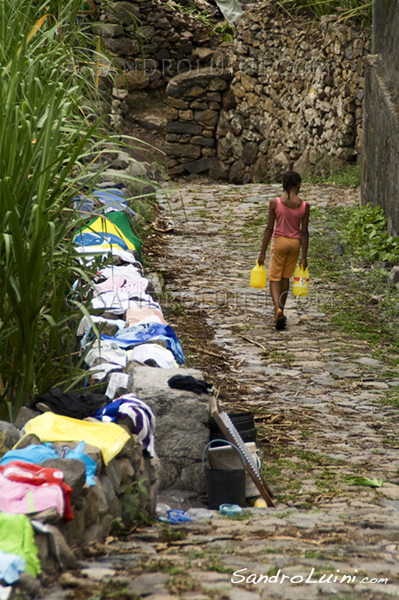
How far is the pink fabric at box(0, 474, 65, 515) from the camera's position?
2.35m

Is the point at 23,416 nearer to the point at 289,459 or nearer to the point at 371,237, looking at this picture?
the point at 289,459

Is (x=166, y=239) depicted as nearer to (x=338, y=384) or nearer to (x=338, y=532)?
(x=338, y=384)

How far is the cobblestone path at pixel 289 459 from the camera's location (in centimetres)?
232

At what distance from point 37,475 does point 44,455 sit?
30cm

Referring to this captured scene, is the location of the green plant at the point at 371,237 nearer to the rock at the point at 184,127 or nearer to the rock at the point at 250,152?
the rock at the point at 250,152

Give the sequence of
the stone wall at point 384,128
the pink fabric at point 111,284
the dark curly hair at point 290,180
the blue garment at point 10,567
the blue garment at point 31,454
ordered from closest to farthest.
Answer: the blue garment at point 10,567
the blue garment at point 31,454
the pink fabric at point 111,284
the dark curly hair at point 290,180
the stone wall at point 384,128

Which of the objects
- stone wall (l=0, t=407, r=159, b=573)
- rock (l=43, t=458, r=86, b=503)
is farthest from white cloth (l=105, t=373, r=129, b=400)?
rock (l=43, t=458, r=86, b=503)

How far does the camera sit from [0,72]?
3689 mm

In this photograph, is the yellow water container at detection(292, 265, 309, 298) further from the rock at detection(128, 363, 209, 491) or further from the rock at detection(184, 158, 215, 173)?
the rock at detection(184, 158, 215, 173)

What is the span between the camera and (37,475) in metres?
2.49

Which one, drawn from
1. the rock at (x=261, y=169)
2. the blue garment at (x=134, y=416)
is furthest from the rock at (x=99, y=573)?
the rock at (x=261, y=169)

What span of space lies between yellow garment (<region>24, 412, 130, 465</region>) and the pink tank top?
4.06m

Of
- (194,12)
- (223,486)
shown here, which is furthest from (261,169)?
(223,486)

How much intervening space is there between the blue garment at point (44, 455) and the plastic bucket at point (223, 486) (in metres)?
0.94
